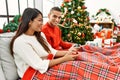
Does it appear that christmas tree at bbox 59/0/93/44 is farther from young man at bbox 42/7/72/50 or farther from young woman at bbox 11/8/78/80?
young woman at bbox 11/8/78/80

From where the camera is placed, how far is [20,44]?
4.22ft

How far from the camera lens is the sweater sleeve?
1271 mm

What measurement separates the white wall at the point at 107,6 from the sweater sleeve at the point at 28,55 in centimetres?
369

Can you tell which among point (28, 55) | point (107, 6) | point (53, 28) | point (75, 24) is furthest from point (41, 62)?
point (107, 6)

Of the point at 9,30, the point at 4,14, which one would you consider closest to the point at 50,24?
the point at 9,30

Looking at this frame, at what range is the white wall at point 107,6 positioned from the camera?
14.8 ft

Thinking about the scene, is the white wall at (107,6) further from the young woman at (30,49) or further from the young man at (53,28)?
the young woman at (30,49)

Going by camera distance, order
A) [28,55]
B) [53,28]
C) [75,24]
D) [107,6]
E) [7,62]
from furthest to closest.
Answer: [107,6], [75,24], [53,28], [7,62], [28,55]

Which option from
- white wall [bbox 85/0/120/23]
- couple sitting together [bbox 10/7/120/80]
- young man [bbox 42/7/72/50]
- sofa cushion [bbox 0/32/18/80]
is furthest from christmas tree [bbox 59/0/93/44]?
sofa cushion [bbox 0/32/18/80]

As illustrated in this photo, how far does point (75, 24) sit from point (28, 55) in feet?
6.24

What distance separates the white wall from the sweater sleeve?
3689 mm

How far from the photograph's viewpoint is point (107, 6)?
15.0 ft

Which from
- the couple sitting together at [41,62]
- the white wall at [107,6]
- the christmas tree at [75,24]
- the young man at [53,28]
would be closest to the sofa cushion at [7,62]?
the couple sitting together at [41,62]

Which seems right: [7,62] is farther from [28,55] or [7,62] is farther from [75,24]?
[75,24]
